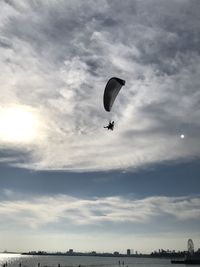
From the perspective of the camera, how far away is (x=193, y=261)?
184625mm

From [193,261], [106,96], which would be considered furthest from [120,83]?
[193,261]

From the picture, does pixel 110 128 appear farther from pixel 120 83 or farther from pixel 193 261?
pixel 193 261

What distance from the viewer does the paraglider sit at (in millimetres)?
32344

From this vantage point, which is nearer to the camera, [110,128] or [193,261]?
[110,128]

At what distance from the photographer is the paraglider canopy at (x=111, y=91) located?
32.4 meters

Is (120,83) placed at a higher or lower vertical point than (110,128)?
higher

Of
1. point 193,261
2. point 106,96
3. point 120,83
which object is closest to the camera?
point 120,83

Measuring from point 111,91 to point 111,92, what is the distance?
173 mm

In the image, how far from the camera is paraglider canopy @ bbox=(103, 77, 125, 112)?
106 ft

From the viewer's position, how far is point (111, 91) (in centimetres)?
3375

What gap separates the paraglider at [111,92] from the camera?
32.3 metres

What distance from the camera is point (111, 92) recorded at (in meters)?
33.9

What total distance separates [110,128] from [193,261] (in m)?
172

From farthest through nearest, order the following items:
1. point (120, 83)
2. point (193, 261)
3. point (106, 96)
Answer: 1. point (193, 261)
2. point (106, 96)
3. point (120, 83)
